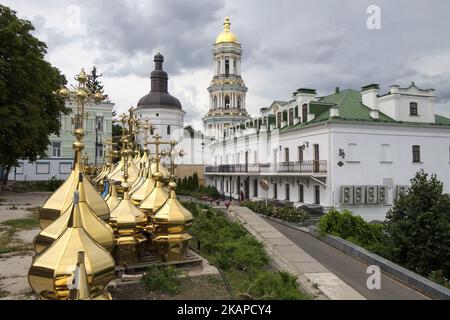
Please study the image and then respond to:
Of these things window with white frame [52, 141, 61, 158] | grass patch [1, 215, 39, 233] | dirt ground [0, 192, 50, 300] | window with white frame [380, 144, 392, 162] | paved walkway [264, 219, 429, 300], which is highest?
window with white frame [52, 141, 61, 158]

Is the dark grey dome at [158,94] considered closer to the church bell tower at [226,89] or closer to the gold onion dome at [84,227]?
the church bell tower at [226,89]

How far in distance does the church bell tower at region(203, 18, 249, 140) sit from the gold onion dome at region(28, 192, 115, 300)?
141 ft

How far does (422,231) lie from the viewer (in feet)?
43.1

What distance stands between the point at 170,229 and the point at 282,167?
20.6 metres

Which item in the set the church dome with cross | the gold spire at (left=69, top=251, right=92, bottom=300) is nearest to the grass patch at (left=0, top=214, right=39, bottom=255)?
the gold spire at (left=69, top=251, right=92, bottom=300)

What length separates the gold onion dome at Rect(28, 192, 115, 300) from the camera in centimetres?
413

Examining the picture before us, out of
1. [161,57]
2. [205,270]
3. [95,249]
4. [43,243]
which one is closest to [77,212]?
[95,249]

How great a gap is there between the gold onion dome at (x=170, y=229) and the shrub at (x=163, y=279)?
629 millimetres

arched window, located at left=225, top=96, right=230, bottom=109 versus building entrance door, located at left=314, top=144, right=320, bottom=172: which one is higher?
arched window, located at left=225, top=96, right=230, bottom=109

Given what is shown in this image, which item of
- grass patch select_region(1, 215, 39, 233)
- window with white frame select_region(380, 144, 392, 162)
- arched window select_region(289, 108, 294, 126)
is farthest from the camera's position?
arched window select_region(289, 108, 294, 126)

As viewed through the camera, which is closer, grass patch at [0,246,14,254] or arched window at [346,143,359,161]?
grass patch at [0,246,14,254]

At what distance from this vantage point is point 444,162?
26.1 meters

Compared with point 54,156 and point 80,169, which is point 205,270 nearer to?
point 80,169

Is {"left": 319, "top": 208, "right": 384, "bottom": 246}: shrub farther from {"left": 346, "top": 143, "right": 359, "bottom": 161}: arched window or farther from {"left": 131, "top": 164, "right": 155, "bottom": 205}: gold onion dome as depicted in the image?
{"left": 131, "top": 164, "right": 155, "bottom": 205}: gold onion dome
